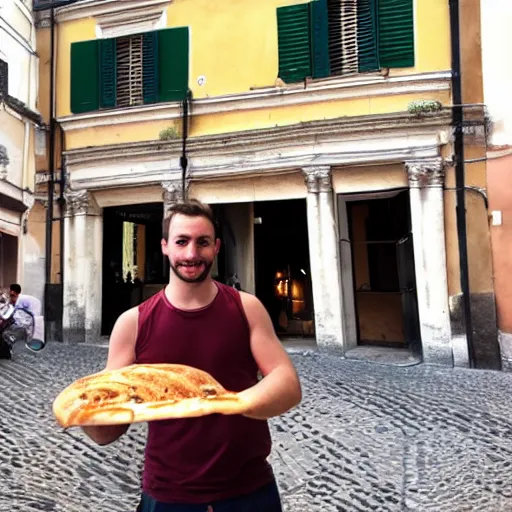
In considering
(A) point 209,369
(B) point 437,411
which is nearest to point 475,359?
(B) point 437,411

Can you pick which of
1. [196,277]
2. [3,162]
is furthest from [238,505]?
[3,162]

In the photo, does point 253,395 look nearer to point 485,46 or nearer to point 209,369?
point 209,369

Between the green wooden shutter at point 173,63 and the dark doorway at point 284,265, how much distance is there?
10.7 ft

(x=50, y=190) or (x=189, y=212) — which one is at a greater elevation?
(x=50, y=190)

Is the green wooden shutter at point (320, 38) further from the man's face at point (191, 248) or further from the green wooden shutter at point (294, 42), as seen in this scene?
the man's face at point (191, 248)

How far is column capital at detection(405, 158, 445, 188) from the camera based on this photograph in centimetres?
848

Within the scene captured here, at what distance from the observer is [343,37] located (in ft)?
30.0

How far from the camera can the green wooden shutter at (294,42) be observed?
363 inches

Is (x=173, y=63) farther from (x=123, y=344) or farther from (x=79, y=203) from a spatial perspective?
(x=123, y=344)

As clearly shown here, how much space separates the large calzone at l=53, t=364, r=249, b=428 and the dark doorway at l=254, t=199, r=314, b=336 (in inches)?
402

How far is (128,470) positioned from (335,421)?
2.15 m

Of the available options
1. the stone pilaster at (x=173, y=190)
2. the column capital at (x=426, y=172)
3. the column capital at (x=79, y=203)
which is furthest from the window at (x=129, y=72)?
the column capital at (x=426, y=172)

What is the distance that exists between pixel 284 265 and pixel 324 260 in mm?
3222

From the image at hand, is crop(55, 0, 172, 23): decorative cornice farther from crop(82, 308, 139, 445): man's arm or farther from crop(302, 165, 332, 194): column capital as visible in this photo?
crop(82, 308, 139, 445): man's arm
